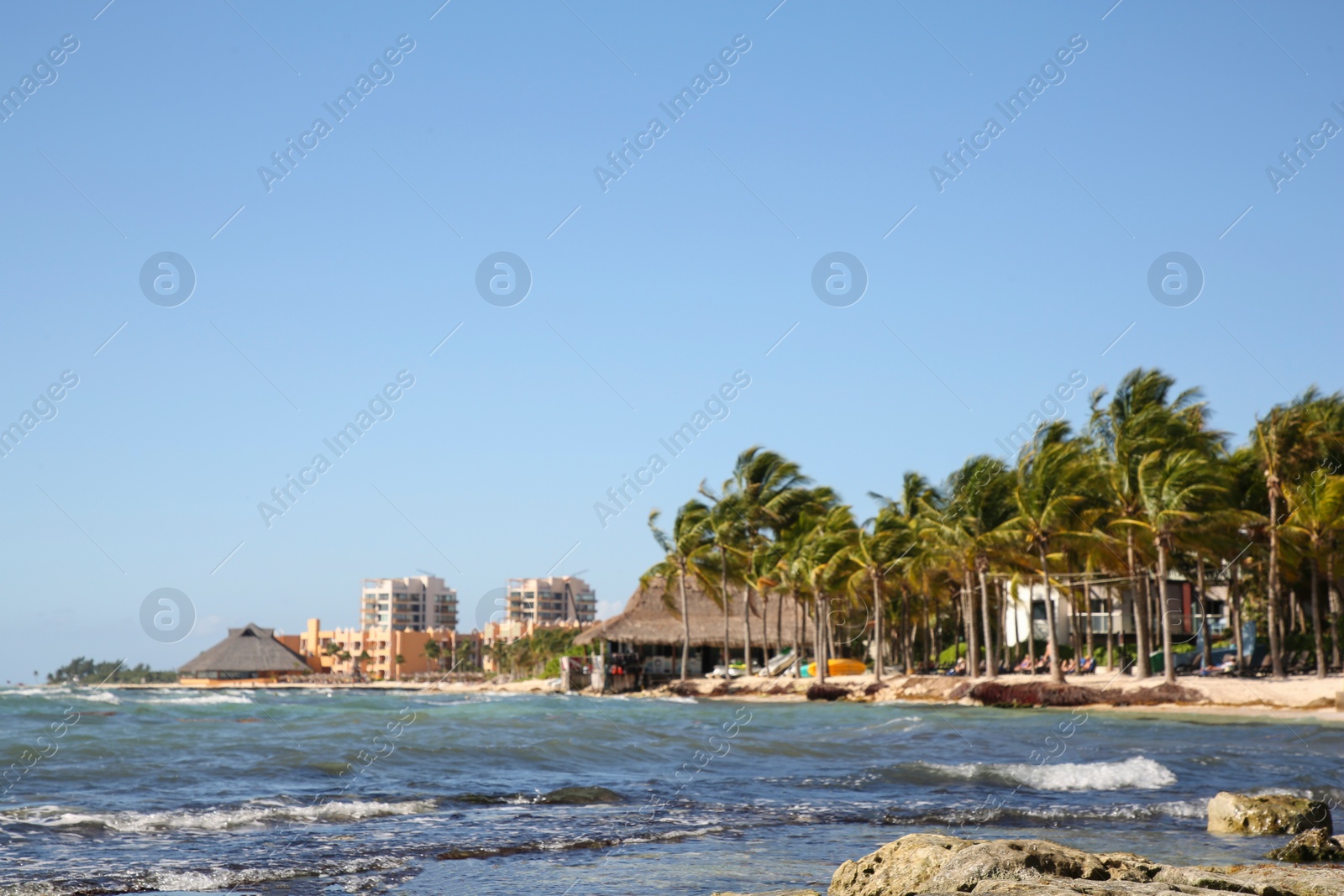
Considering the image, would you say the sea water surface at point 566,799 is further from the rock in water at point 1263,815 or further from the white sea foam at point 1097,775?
the rock in water at point 1263,815

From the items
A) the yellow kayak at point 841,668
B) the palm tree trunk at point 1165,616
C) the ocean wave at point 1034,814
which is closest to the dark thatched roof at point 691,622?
the yellow kayak at point 841,668

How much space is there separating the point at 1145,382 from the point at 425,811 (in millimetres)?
36767

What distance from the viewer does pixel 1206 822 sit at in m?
10.5

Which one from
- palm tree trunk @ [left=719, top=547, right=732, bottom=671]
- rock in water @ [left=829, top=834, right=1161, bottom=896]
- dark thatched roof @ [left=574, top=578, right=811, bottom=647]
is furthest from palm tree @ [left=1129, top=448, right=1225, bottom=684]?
rock in water @ [left=829, top=834, right=1161, bottom=896]

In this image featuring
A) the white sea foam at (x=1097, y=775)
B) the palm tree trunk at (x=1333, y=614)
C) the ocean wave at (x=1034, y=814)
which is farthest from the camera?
the palm tree trunk at (x=1333, y=614)

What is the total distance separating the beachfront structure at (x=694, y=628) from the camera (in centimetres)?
5709

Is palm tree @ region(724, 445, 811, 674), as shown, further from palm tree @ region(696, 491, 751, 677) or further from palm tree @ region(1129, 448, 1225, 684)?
palm tree @ region(1129, 448, 1225, 684)

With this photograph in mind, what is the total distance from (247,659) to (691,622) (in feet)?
145

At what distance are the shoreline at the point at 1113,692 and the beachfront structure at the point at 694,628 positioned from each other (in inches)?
220

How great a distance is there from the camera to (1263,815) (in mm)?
9578

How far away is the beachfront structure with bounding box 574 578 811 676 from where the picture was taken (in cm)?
5709

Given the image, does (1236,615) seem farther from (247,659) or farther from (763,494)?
(247,659)

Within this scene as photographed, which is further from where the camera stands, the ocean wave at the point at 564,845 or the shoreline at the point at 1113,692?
the shoreline at the point at 1113,692

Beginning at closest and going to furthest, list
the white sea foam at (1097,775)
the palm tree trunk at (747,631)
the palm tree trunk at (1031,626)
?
the white sea foam at (1097,775) → the palm tree trunk at (1031,626) → the palm tree trunk at (747,631)
